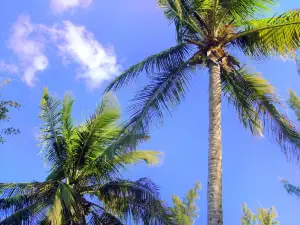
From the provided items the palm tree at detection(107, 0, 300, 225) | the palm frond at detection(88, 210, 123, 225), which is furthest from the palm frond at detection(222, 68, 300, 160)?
the palm frond at detection(88, 210, 123, 225)

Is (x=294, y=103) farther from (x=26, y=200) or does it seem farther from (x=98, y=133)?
(x=26, y=200)

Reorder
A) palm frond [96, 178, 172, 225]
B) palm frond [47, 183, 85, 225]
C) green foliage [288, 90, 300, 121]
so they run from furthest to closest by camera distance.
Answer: green foliage [288, 90, 300, 121]
palm frond [96, 178, 172, 225]
palm frond [47, 183, 85, 225]

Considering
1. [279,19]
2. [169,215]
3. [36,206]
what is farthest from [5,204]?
[279,19]

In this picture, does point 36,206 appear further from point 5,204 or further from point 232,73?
point 232,73

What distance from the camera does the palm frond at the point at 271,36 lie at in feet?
32.3

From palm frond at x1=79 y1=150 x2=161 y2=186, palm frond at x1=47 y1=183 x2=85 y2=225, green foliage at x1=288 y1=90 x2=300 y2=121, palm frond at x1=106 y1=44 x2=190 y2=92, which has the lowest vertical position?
palm frond at x1=47 y1=183 x2=85 y2=225

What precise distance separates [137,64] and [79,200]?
12.3 feet

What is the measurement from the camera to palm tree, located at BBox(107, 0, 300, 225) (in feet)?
32.3

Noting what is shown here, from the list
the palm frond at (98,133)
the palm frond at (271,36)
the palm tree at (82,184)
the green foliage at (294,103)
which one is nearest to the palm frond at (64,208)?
the palm tree at (82,184)

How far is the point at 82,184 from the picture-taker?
12070 mm

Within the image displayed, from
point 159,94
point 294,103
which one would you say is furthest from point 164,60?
point 294,103

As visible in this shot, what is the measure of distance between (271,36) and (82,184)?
6214 millimetres

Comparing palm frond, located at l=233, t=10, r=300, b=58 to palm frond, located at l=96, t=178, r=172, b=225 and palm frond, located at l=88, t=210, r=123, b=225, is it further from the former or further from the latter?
palm frond, located at l=88, t=210, r=123, b=225

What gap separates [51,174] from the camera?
12.5m
